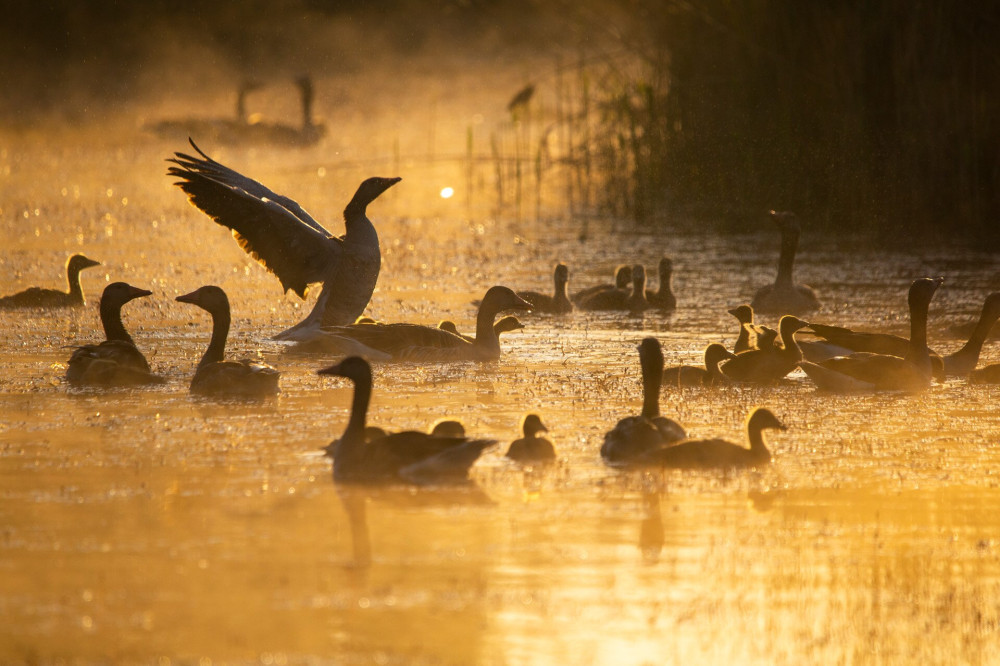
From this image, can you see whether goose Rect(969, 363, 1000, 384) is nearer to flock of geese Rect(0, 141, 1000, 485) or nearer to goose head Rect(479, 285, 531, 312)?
flock of geese Rect(0, 141, 1000, 485)

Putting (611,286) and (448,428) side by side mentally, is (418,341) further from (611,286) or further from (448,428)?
(611,286)

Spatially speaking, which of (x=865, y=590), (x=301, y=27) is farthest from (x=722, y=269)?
(x=301, y=27)

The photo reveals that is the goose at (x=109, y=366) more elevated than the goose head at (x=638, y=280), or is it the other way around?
the goose head at (x=638, y=280)

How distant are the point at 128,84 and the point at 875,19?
23900 mm

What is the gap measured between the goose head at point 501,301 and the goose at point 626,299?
2.45m

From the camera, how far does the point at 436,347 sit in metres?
12.4

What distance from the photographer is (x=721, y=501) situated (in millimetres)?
7898

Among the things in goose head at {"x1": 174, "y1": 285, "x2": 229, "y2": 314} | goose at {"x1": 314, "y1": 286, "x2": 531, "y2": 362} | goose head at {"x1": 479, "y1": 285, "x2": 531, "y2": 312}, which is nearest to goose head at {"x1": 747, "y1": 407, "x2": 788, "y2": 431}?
goose at {"x1": 314, "y1": 286, "x2": 531, "y2": 362}

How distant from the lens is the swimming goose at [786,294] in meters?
15.3

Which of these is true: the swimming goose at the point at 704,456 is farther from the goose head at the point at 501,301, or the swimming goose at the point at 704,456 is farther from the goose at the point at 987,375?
the goose head at the point at 501,301

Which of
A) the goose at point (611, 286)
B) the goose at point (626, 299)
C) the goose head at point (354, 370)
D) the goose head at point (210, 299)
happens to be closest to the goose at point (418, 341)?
the goose head at point (210, 299)

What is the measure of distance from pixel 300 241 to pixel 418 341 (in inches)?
74.0

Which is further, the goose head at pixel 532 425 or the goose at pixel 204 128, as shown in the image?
the goose at pixel 204 128

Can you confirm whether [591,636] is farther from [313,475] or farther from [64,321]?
[64,321]
